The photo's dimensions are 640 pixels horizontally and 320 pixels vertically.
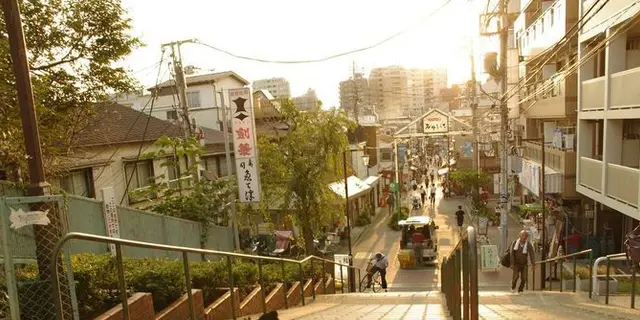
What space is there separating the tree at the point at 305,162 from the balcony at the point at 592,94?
8.32m

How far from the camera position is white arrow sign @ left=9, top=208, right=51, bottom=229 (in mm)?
3979

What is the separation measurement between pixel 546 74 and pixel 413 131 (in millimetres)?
10828

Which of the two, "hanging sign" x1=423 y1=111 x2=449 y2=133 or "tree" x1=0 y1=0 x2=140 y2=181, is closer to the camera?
"tree" x1=0 y1=0 x2=140 y2=181

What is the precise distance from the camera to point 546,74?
2186 cm

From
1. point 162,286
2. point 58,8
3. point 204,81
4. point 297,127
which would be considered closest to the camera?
point 162,286

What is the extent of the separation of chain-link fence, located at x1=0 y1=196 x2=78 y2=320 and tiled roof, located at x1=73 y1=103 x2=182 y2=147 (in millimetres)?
10607

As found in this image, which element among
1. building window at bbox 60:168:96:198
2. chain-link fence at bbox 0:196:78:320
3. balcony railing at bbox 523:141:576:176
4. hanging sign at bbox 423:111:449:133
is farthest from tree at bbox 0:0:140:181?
hanging sign at bbox 423:111:449:133

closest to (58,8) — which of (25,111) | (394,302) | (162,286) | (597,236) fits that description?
(25,111)

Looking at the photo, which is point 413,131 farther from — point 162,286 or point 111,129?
point 162,286

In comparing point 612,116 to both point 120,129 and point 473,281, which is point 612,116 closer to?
point 473,281

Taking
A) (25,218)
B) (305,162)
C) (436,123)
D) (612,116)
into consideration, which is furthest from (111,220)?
(436,123)

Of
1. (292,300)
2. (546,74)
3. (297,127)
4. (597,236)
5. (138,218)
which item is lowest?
(597,236)

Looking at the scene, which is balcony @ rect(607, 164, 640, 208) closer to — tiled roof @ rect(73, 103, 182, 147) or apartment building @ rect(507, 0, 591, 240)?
apartment building @ rect(507, 0, 591, 240)

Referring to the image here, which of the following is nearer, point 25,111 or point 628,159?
point 25,111
